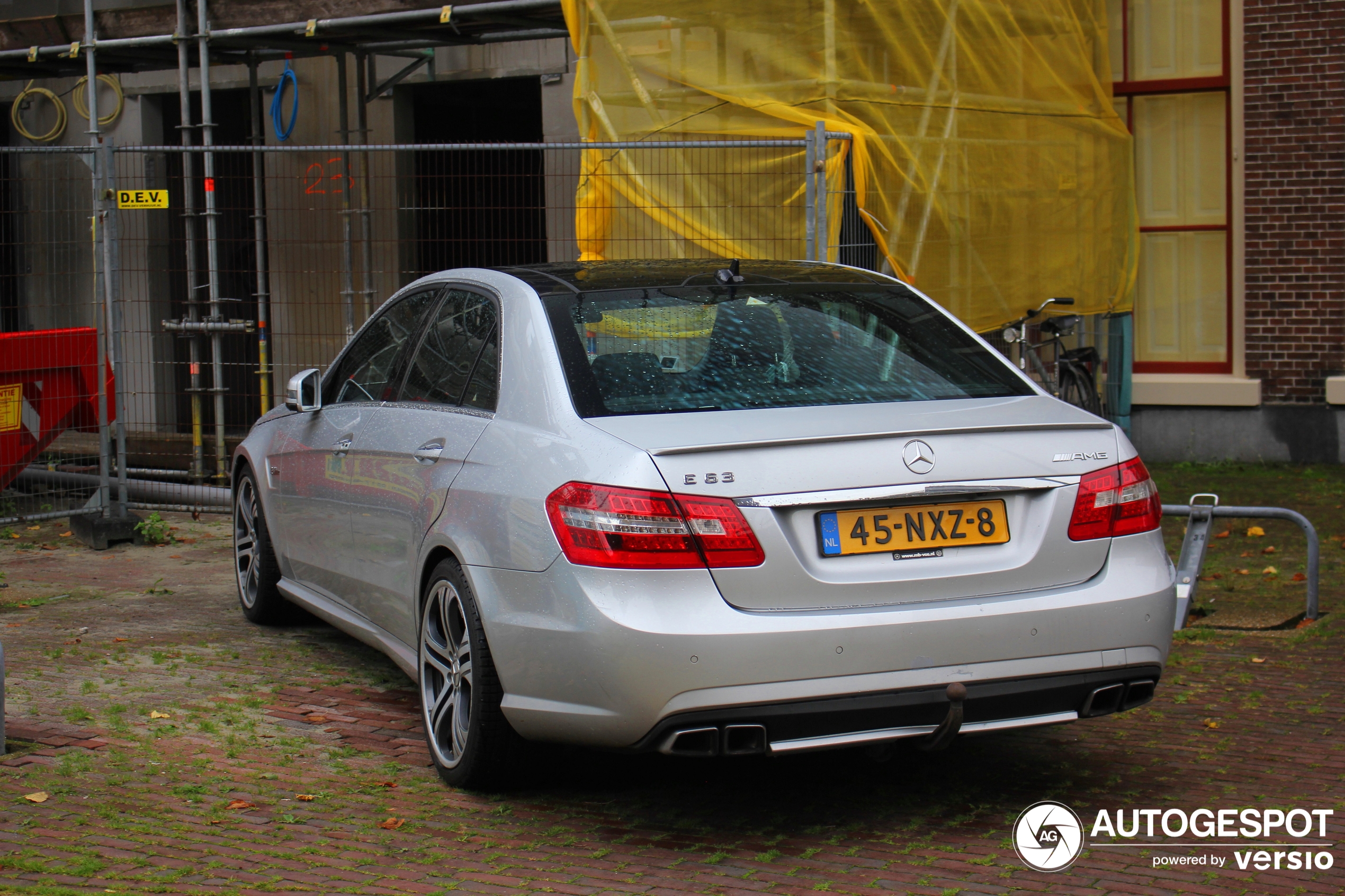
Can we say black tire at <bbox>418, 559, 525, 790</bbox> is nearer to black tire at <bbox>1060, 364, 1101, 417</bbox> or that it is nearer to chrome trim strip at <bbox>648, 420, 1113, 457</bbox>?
chrome trim strip at <bbox>648, 420, 1113, 457</bbox>

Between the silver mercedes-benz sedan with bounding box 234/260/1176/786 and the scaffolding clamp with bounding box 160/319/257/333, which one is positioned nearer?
the silver mercedes-benz sedan with bounding box 234/260/1176/786

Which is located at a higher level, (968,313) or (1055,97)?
(1055,97)

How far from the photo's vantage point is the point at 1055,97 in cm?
1154

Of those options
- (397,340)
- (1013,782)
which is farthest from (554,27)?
(1013,782)

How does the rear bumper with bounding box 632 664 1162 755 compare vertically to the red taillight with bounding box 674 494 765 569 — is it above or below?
below

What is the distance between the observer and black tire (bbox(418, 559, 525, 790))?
13.8 ft

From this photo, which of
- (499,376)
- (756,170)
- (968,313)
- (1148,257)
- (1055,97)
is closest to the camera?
(499,376)

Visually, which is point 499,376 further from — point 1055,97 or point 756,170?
point 1055,97

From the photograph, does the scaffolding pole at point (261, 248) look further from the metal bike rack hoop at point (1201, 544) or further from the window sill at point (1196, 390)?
the window sill at point (1196, 390)

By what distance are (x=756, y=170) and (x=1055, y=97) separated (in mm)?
3526

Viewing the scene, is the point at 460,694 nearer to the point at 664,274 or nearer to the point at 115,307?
the point at 664,274

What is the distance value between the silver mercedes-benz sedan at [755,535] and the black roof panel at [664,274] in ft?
0.14

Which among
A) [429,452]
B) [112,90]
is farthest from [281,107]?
[429,452]

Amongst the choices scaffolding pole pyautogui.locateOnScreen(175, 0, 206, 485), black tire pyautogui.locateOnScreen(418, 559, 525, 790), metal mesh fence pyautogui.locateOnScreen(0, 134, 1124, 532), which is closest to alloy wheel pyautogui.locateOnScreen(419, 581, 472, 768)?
black tire pyautogui.locateOnScreen(418, 559, 525, 790)
